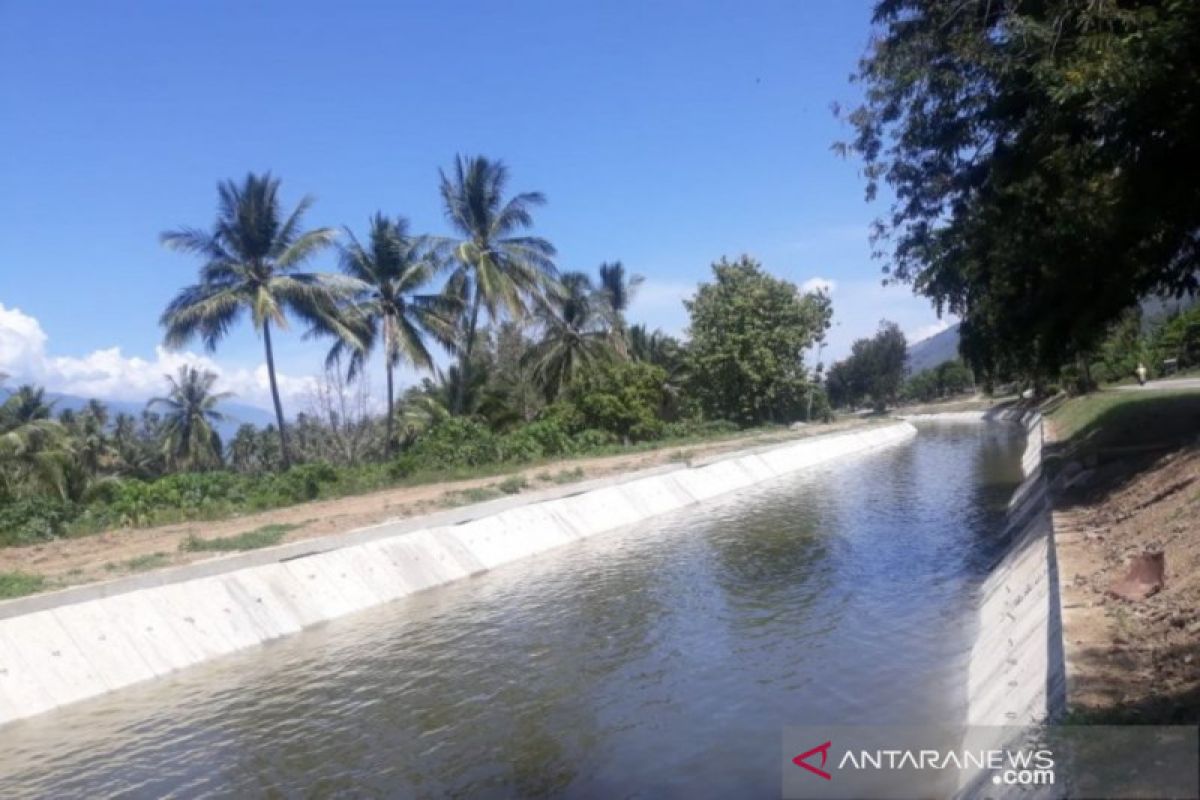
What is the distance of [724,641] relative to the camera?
10883 millimetres

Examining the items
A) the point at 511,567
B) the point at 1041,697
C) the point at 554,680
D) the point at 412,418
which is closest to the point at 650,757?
the point at 554,680

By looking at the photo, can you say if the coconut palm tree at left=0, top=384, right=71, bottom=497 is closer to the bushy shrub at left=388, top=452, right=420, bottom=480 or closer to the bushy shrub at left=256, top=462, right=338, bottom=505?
the bushy shrub at left=256, top=462, right=338, bottom=505

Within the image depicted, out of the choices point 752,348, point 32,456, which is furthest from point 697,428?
point 32,456

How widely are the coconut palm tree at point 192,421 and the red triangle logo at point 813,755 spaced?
53.3 m

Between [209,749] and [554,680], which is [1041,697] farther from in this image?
[209,749]

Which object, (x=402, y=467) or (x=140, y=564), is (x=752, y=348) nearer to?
(x=402, y=467)

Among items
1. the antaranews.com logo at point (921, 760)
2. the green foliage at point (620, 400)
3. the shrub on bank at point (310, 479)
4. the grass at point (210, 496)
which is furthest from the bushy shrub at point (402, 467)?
the antaranews.com logo at point (921, 760)

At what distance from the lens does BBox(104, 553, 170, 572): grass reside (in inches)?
613

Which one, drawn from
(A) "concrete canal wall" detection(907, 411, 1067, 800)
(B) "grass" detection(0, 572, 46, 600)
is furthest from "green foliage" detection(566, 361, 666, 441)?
(A) "concrete canal wall" detection(907, 411, 1067, 800)

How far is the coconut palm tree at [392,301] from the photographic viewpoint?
124 ft

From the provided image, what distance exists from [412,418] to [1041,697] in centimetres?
4364

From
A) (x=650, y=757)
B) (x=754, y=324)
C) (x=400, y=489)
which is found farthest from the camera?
(x=754, y=324)

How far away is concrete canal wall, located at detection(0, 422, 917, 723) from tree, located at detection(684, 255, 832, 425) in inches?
1227

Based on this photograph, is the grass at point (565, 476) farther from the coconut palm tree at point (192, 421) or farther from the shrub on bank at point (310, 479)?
the coconut palm tree at point (192, 421)
